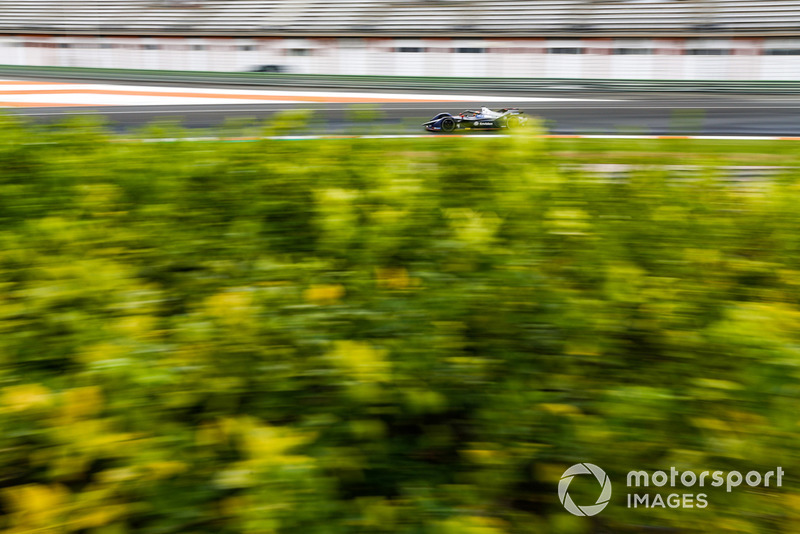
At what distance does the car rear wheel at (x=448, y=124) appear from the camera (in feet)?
37.0

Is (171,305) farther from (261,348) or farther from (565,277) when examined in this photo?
(565,277)

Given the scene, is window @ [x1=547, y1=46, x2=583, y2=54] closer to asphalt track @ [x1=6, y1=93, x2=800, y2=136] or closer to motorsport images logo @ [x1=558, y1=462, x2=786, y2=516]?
asphalt track @ [x1=6, y1=93, x2=800, y2=136]

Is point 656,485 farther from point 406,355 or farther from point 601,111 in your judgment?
point 601,111

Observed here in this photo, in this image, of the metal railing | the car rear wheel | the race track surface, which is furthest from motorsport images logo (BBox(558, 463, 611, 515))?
the metal railing

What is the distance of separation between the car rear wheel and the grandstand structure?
46.0ft

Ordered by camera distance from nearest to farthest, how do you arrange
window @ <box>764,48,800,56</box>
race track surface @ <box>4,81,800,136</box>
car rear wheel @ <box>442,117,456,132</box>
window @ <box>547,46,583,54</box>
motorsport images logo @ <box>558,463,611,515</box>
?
motorsport images logo @ <box>558,463,611,515</box>, car rear wheel @ <box>442,117,456,132</box>, race track surface @ <box>4,81,800,136</box>, window @ <box>764,48,800,56</box>, window @ <box>547,46,583,54</box>

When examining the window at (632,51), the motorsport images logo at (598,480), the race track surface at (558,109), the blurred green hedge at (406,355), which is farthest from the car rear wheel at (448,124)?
the window at (632,51)

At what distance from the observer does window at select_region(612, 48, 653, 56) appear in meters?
23.3

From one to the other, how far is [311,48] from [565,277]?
25.8 m

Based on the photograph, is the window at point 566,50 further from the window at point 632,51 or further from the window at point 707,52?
the window at point 707,52

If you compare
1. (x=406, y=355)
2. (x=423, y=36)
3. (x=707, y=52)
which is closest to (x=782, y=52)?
(x=707, y=52)

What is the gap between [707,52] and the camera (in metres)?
22.9

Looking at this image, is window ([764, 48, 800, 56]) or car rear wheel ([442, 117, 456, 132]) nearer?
car rear wheel ([442, 117, 456, 132])

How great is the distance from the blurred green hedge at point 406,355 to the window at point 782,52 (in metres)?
23.3
